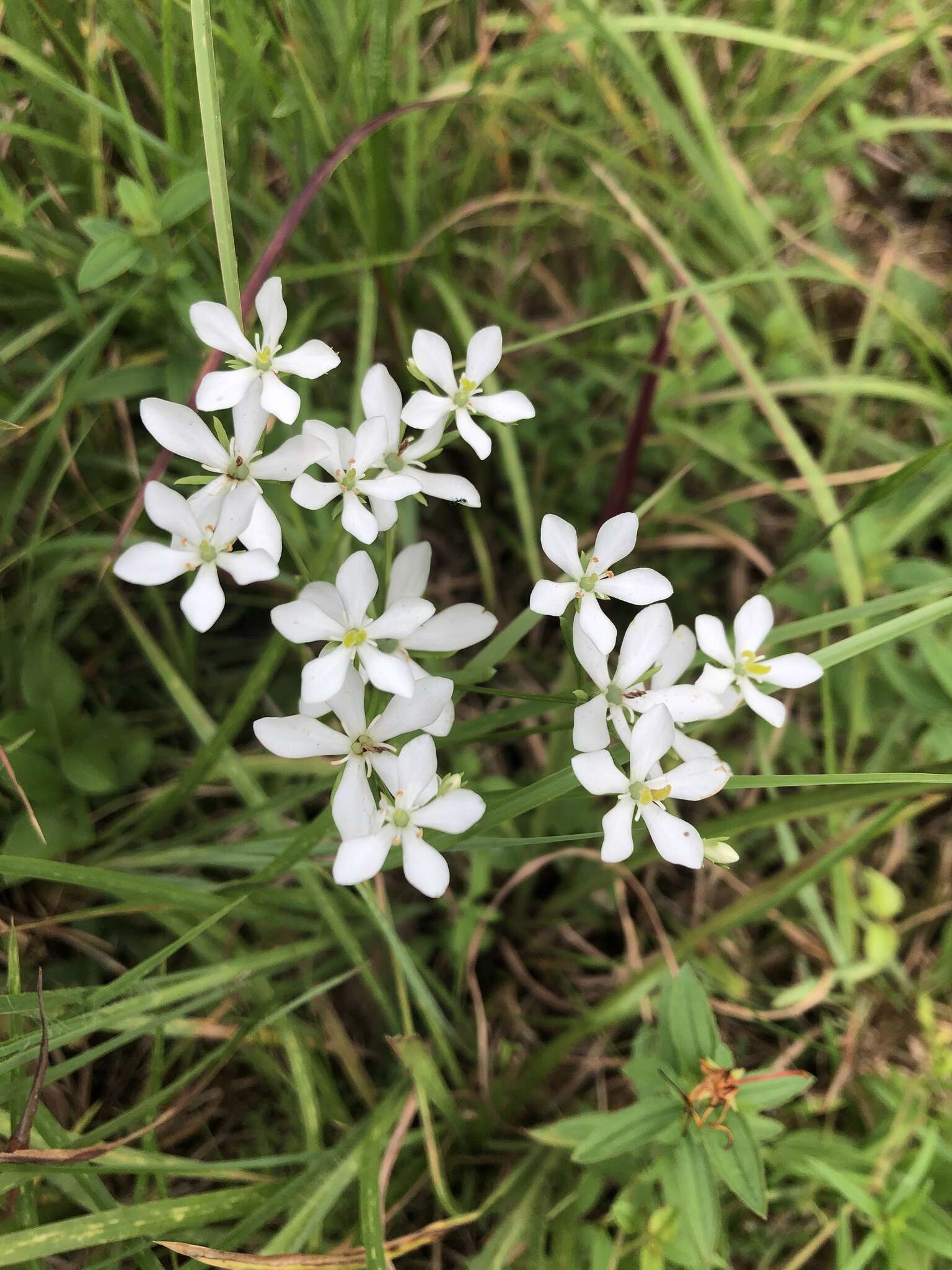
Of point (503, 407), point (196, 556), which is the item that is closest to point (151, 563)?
point (196, 556)

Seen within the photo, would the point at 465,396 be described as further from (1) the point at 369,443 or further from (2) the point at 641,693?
(2) the point at 641,693

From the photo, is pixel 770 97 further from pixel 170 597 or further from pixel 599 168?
pixel 170 597

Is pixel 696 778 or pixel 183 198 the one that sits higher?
pixel 183 198

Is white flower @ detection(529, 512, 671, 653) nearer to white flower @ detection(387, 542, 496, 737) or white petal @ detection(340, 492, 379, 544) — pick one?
white flower @ detection(387, 542, 496, 737)

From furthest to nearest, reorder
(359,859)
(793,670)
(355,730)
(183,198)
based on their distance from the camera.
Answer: (183,198) < (793,670) < (355,730) < (359,859)

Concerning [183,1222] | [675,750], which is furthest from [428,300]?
[183,1222]

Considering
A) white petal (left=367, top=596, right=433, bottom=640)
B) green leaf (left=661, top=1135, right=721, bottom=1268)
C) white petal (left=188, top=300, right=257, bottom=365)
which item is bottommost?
green leaf (left=661, top=1135, right=721, bottom=1268)

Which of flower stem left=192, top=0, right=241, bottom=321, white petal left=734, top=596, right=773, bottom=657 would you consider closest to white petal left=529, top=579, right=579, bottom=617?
white petal left=734, top=596, right=773, bottom=657
